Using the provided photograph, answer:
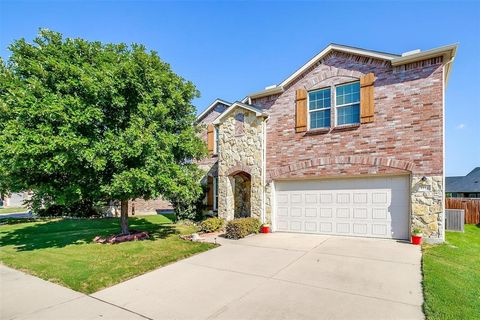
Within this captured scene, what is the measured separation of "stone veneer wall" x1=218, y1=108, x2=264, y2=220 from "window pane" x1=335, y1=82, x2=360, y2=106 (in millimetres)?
3728

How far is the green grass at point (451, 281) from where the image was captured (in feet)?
14.2

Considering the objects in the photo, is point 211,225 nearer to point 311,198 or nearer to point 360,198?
point 311,198

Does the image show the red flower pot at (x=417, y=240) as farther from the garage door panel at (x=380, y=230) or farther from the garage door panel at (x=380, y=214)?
the garage door panel at (x=380, y=214)

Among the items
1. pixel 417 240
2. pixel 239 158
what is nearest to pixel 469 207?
pixel 417 240

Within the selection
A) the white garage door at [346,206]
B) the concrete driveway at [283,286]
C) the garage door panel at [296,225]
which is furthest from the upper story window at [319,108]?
the concrete driveway at [283,286]

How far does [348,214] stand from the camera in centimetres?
1062

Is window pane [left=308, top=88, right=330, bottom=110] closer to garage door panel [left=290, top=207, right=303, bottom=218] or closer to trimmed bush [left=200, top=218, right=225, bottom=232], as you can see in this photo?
garage door panel [left=290, top=207, right=303, bottom=218]

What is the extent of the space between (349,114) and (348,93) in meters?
0.93

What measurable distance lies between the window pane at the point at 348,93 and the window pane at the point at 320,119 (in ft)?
2.29

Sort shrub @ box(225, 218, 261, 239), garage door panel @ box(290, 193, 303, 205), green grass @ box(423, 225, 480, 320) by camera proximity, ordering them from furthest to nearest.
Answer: garage door panel @ box(290, 193, 303, 205), shrub @ box(225, 218, 261, 239), green grass @ box(423, 225, 480, 320)

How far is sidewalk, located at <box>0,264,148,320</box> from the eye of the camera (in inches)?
178

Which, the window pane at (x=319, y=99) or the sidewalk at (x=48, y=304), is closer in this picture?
the sidewalk at (x=48, y=304)

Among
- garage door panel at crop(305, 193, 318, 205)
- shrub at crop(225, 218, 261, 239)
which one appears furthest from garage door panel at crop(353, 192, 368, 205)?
shrub at crop(225, 218, 261, 239)

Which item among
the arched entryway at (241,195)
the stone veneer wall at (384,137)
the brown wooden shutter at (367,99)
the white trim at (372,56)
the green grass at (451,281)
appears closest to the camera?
the green grass at (451,281)
